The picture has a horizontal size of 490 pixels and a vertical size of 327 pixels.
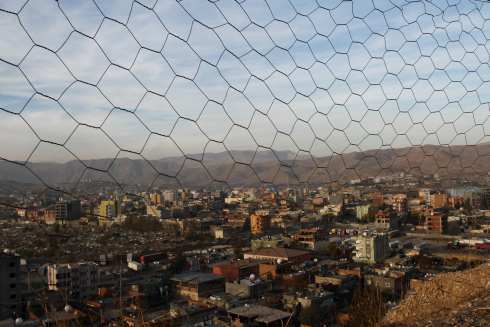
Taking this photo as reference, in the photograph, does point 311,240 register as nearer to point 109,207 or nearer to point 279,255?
point 279,255

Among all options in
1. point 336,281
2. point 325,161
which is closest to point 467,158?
point 325,161

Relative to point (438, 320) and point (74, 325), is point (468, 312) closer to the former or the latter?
point (438, 320)

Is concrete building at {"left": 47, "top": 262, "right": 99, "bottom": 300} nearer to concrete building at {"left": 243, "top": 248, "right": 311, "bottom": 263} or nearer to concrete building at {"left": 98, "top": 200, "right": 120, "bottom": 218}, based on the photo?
concrete building at {"left": 98, "top": 200, "right": 120, "bottom": 218}

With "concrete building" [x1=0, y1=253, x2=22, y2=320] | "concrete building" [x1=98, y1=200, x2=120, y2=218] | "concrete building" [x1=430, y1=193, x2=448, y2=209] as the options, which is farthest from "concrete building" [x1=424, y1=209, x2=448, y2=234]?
"concrete building" [x1=0, y1=253, x2=22, y2=320]

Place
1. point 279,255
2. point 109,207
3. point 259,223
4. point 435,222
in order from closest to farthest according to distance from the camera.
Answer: point 109,207 < point 259,223 < point 279,255 < point 435,222

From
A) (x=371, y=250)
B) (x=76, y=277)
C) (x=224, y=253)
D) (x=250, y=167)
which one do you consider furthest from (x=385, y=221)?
(x=250, y=167)
